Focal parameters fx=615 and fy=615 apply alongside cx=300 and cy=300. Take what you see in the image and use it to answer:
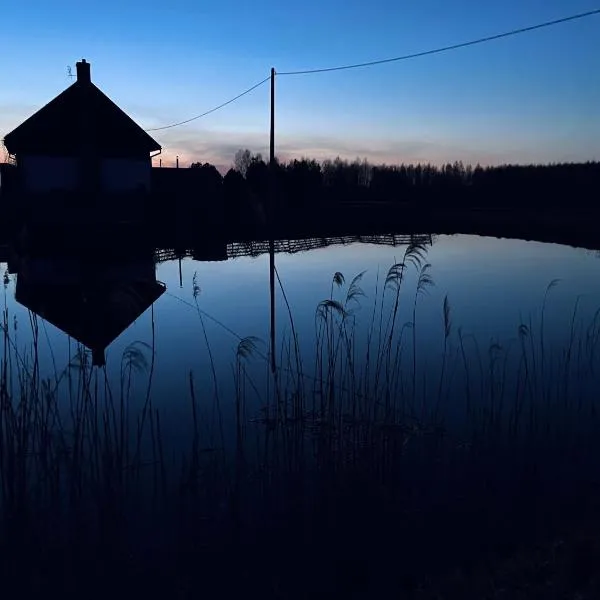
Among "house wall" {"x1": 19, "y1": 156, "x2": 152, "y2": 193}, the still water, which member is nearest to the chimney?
"house wall" {"x1": 19, "y1": 156, "x2": 152, "y2": 193}

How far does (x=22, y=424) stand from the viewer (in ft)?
17.1

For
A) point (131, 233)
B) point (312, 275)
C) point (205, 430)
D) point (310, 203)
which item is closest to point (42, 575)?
point (205, 430)

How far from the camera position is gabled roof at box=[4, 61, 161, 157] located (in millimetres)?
30453

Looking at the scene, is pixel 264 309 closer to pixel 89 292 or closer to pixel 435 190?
pixel 89 292

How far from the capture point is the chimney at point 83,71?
102ft

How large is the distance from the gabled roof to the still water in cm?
1072

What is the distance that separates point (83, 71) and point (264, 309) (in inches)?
923

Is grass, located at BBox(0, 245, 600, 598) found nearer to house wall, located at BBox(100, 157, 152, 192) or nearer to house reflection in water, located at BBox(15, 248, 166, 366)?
house reflection in water, located at BBox(15, 248, 166, 366)

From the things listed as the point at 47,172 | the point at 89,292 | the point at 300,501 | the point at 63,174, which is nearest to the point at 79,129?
the point at 63,174

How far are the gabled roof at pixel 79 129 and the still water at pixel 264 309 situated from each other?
35.2 feet

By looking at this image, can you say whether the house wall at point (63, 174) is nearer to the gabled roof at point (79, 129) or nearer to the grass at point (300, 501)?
the gabled roof at point (79, 129)

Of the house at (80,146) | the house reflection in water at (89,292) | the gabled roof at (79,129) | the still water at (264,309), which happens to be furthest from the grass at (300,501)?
the gabled roof at (79,129)

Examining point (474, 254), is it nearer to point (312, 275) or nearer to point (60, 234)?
point (312, 275)

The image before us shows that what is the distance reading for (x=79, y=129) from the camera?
3112 cm
